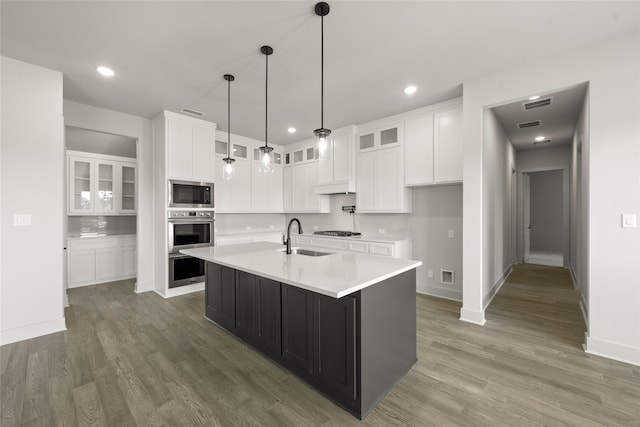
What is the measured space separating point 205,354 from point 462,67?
3.86 meters

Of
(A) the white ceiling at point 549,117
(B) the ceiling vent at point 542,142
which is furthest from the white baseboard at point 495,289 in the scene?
(B) the ceiling vent at point 542,142

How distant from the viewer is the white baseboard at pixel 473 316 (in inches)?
126

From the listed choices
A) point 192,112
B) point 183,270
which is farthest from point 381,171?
point 183,270

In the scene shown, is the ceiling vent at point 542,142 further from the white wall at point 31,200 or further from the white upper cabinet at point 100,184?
the white upper cabinet at point 100,184

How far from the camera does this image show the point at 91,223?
5.27 metres

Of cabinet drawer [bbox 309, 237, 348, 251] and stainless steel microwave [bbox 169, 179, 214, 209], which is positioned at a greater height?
stainless steel microwave [bbox 169, 179, 214, 209]

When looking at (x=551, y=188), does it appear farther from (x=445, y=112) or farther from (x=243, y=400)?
(x=243, y=400)

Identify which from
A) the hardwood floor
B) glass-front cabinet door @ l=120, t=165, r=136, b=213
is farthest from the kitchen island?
glass-front cabinet door @ l=120, t=165, r=136, b=213

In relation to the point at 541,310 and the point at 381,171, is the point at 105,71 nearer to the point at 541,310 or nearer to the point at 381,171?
the point at 381,171

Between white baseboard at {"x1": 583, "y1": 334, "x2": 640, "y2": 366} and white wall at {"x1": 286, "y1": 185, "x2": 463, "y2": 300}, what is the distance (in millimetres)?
1580

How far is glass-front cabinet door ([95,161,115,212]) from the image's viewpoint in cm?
516

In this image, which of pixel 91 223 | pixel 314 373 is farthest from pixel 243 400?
pixel 91 223

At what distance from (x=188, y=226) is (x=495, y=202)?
4775 mm

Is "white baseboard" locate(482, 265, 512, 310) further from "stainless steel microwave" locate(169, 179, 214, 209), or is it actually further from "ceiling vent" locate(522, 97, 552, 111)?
"stainless steel microwave" locate(169, 179, 214, 209)
